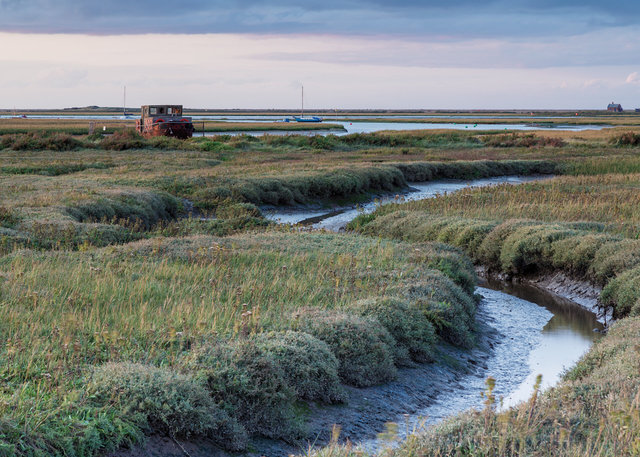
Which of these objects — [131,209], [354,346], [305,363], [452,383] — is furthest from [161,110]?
[305,363]

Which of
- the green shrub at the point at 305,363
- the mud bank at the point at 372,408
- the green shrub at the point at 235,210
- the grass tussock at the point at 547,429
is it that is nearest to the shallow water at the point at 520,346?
the mud bank at the point at 372,408

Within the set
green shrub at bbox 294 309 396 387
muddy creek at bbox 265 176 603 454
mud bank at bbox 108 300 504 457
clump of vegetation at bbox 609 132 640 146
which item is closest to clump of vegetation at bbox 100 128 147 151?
muddy creek at bbox 265 176 603 454

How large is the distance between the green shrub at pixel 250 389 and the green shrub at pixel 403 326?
2.73m

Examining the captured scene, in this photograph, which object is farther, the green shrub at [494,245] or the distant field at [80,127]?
the distant field at [80,127]

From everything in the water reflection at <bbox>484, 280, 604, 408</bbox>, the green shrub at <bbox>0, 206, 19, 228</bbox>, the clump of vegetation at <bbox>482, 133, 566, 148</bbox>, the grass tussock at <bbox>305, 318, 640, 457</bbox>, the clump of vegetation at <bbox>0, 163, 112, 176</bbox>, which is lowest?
the water reflection at <bbox>484, 280, 604, 408</bbox>

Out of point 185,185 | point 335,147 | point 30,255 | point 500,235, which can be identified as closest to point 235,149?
point 335,147

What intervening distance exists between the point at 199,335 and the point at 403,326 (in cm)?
324

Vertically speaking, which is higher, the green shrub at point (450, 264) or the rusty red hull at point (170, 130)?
the rusty red hull at point (170, 130)

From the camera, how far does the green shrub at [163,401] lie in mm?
5586

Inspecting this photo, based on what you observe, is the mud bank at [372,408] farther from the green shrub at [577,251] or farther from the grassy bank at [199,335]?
the green shrub at [577,251]

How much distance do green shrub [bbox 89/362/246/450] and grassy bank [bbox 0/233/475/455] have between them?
0.05ft

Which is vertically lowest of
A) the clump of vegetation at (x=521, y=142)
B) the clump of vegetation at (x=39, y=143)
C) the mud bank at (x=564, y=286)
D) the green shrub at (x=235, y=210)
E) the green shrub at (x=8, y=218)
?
the mud bank at (x=564, y=286)

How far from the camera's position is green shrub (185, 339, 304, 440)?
6430 millimetres

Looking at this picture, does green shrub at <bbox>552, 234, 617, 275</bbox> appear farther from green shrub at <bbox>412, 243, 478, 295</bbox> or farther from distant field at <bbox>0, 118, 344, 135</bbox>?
distant field at <bbox>0, 118, 344, 135</bbox>
